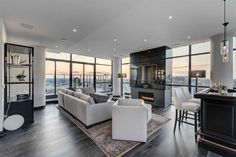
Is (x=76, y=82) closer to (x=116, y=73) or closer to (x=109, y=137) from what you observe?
(x=116, y=73)

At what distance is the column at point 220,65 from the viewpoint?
4.45 m

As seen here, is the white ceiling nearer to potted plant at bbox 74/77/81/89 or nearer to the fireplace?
the fireplace

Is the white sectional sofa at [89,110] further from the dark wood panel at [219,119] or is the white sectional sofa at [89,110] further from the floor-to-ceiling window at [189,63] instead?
the floor-to-ceiling window at [189,63]

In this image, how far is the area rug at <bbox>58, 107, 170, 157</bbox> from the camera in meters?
2.46

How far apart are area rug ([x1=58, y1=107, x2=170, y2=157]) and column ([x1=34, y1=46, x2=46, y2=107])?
9.33 feet

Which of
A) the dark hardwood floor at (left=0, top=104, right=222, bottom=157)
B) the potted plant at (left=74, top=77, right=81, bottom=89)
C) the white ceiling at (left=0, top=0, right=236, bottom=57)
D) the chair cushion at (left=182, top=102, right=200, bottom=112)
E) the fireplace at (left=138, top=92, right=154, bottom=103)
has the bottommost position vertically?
the dark hardwood floor at (left=0, top=104, right=222, bottom=157)

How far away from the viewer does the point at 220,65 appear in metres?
4.54

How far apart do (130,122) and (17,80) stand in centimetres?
382

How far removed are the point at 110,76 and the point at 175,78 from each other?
551cm

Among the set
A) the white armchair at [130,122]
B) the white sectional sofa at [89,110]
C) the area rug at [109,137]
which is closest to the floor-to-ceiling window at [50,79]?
the white sectional sofa at [89,110]

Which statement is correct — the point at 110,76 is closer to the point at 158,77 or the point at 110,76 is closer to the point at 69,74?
the point at 69,74

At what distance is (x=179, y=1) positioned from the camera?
2.65 metres

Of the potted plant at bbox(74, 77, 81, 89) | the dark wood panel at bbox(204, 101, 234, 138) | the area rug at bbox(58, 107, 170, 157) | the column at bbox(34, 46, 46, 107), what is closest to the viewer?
the dark wood panel at bbox(204, 101, 234, 138)

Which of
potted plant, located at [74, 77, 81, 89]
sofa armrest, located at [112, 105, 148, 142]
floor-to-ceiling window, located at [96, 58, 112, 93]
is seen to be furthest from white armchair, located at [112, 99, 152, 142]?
floor-to-ceiling window, located at [96, 58, 112, 93]
